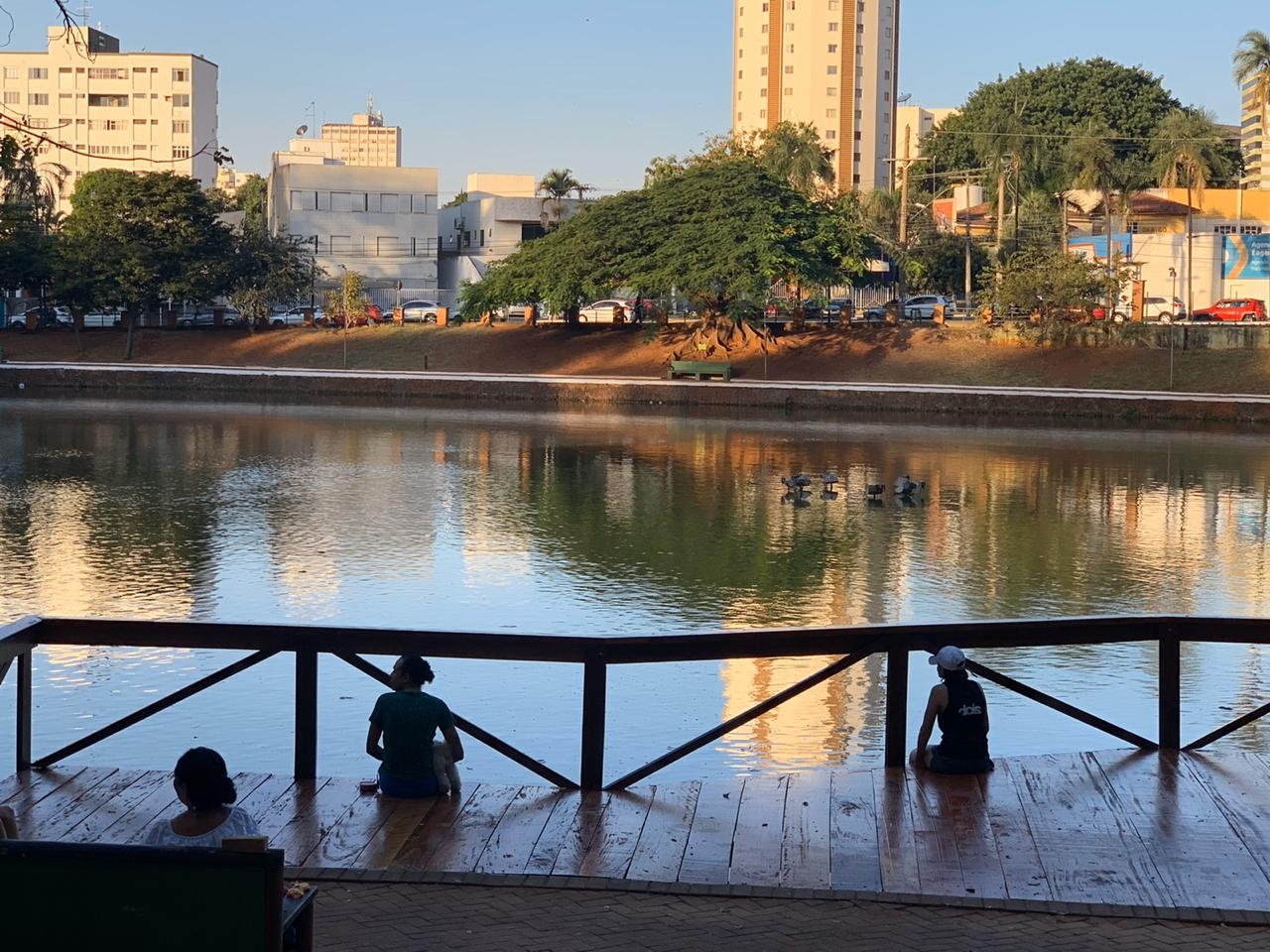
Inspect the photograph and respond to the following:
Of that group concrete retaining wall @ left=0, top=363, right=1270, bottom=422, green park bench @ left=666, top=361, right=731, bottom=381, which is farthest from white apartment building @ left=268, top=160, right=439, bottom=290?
green park bench @ left=666, top=361, right=731, bottom=381

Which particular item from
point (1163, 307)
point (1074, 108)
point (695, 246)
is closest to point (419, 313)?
point (695, 246)

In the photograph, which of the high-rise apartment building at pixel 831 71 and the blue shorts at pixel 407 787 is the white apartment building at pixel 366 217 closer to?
the high-rise apartment building at pixel 831 71

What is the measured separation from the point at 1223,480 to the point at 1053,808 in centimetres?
2732

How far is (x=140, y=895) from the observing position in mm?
4965

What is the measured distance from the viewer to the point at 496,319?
2908 inches

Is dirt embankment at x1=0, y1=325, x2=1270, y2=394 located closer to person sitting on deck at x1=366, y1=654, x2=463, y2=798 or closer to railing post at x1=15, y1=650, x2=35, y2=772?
person sitting on deck at x1=366, y1=654, x2=463, y2=798

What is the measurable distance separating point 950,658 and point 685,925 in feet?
9.70

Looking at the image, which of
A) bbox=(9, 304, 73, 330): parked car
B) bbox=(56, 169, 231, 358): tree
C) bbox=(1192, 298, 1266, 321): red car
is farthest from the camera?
bbox=(9, 304, 73, 330): parked car

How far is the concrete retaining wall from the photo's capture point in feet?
164

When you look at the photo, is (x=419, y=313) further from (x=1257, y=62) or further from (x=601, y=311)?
(x=1257, y=62)

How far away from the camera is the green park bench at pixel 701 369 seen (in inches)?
2349

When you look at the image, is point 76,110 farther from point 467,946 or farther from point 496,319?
point 467,946

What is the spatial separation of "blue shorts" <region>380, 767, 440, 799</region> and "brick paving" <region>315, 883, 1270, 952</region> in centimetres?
137

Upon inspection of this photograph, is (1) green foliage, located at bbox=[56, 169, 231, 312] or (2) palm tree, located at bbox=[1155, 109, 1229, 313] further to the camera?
(2) palm tree, located at bbox=[1155, 109, 1229, 313]
